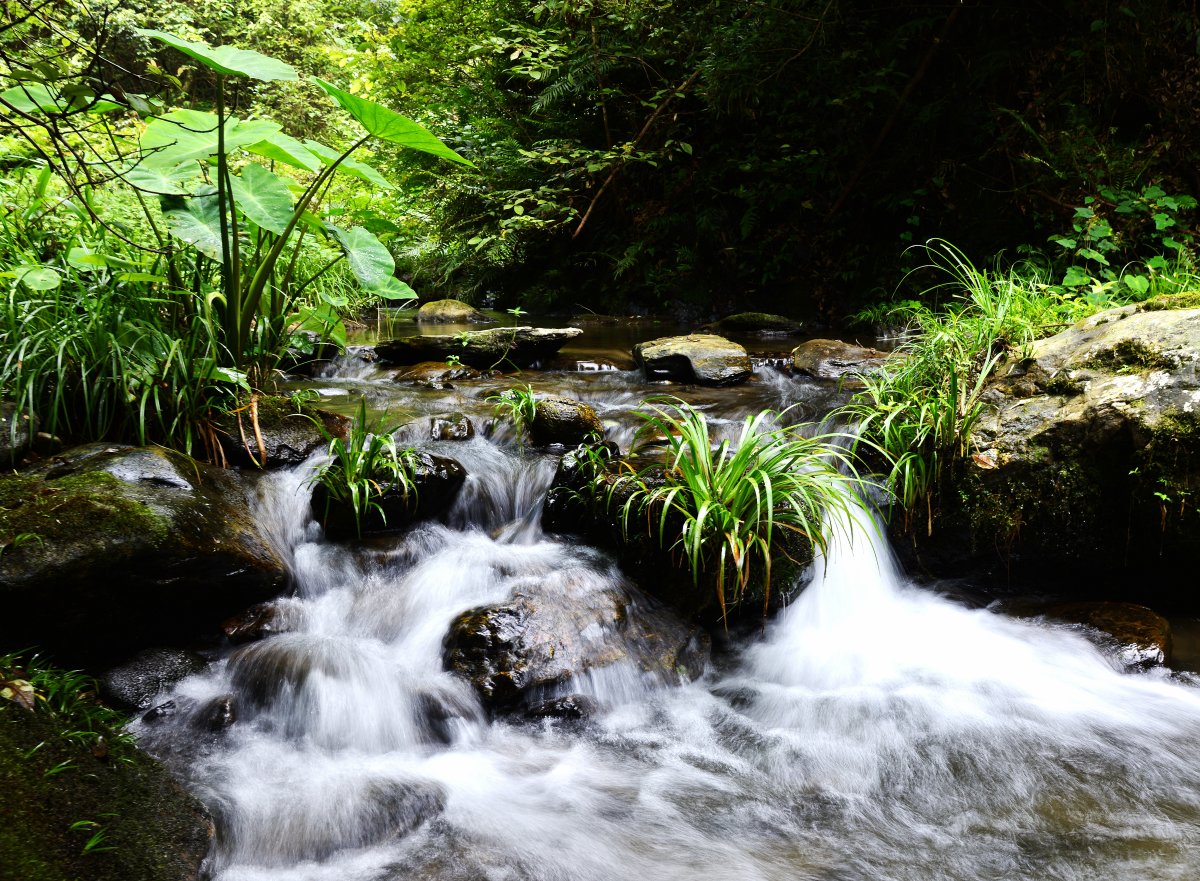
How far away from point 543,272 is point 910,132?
597 cm

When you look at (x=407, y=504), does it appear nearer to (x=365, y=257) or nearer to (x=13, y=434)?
(x=365, y=257)

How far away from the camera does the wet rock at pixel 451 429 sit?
4902mm

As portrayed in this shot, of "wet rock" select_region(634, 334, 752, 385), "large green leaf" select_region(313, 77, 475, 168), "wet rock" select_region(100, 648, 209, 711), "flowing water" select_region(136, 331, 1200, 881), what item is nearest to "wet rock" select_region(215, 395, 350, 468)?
"flowing water" select_region(136, 331, 1200, 881)

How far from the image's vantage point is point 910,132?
856 centimetres

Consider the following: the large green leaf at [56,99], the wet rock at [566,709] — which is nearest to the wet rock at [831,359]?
the wet rock at [566,709]

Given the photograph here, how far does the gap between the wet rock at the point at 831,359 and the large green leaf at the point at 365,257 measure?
396 cm

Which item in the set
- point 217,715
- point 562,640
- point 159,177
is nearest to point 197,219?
point 159,177

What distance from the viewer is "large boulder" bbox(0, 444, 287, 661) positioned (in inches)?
105

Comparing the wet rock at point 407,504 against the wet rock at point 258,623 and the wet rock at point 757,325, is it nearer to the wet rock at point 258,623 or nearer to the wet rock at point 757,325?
the wet rock at point 258,623

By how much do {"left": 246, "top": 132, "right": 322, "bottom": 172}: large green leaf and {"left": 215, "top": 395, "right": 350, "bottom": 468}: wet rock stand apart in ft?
4.55

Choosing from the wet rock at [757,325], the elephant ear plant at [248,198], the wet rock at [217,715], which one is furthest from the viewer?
the wet rock at [757,325]

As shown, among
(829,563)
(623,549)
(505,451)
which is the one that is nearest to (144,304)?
(505,451)

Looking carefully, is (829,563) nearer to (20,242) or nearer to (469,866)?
(469,866)

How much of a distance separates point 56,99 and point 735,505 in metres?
2.79
